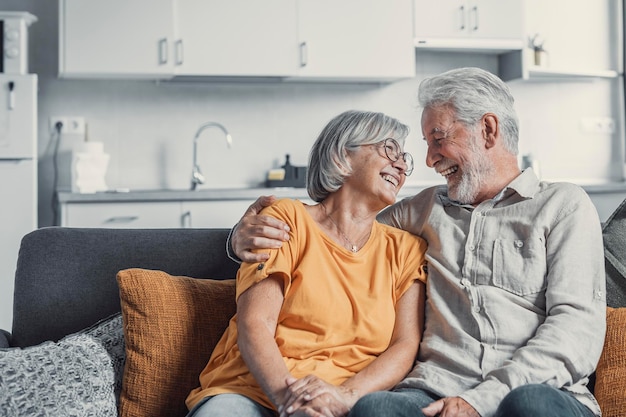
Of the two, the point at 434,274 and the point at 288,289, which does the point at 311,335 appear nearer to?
the point at 288,289

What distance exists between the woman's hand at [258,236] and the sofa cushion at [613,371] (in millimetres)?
806

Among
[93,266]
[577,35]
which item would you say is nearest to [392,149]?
[93,266]

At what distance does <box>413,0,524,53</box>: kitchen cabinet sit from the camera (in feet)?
15.4

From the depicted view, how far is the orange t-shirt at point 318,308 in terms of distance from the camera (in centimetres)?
198

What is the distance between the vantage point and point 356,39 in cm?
455

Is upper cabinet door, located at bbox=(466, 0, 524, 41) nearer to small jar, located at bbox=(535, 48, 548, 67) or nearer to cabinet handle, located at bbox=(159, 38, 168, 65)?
small jar, located at bbox=(535, 48, 548, 67)

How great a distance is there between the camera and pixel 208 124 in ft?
15.3

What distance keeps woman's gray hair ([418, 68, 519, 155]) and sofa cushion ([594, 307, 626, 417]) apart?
21.4 inches

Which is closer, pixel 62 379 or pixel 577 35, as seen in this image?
pixel 62 379

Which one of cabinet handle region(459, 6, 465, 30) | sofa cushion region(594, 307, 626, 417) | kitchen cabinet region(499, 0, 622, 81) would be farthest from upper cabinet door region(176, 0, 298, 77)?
sofa cushion region(594, 307, 626, 417)

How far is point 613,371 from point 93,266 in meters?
1.35

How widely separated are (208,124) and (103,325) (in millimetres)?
2598

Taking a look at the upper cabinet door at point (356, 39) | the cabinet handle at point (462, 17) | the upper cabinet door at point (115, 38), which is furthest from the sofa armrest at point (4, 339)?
the cabinet handle at point (462, 17)

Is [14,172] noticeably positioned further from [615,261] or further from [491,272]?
[615,261]
